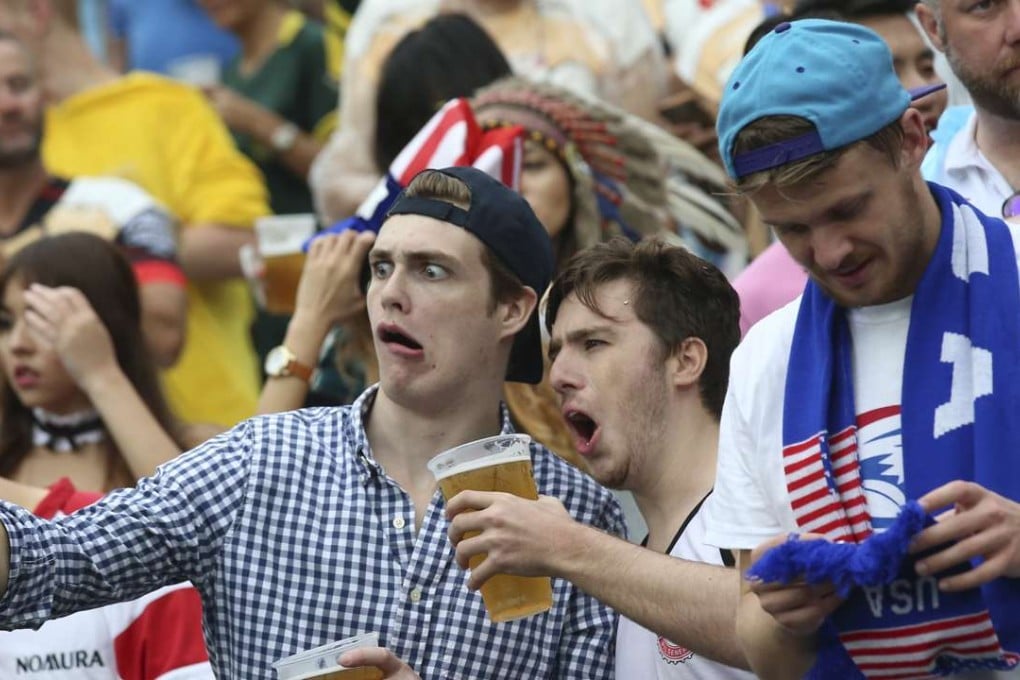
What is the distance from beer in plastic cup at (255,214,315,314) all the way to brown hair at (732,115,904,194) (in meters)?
2.58

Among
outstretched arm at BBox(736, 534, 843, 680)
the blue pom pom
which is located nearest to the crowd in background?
outstretched arm at BBox(736, 534, 843, 680)

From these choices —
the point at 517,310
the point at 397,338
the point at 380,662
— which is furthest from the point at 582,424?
the point at 380,662

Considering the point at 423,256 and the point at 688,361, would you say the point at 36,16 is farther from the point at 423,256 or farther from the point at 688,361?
the point at 688,361

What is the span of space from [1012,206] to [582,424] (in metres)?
1.07

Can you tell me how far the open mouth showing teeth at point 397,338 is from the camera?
4.38 m

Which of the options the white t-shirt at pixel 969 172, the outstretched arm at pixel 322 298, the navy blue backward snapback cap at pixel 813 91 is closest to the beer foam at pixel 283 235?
the outstretched arm at pixel 322 298

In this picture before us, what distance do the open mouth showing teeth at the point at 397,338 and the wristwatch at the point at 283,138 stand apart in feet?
12.3

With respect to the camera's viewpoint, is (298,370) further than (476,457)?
Yes

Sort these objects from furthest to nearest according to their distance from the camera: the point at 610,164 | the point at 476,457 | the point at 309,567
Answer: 1. the point at 610,164
2. the point at 309,567
3. the point at 476,457

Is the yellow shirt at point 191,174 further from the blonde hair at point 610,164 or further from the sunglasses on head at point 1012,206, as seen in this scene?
the sunglasses on head at point 1012,206

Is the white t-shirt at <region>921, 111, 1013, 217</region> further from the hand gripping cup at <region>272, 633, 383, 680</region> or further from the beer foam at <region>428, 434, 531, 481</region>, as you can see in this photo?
the hand gripping cup at <region>272, 633, 383, 680</region>

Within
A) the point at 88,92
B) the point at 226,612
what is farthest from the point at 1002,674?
the point at 88,92

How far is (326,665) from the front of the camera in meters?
3.82

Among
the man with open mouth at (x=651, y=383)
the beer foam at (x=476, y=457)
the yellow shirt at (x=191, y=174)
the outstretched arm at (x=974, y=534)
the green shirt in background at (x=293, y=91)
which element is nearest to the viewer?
the outstretched arm at (x=974, y=534)
